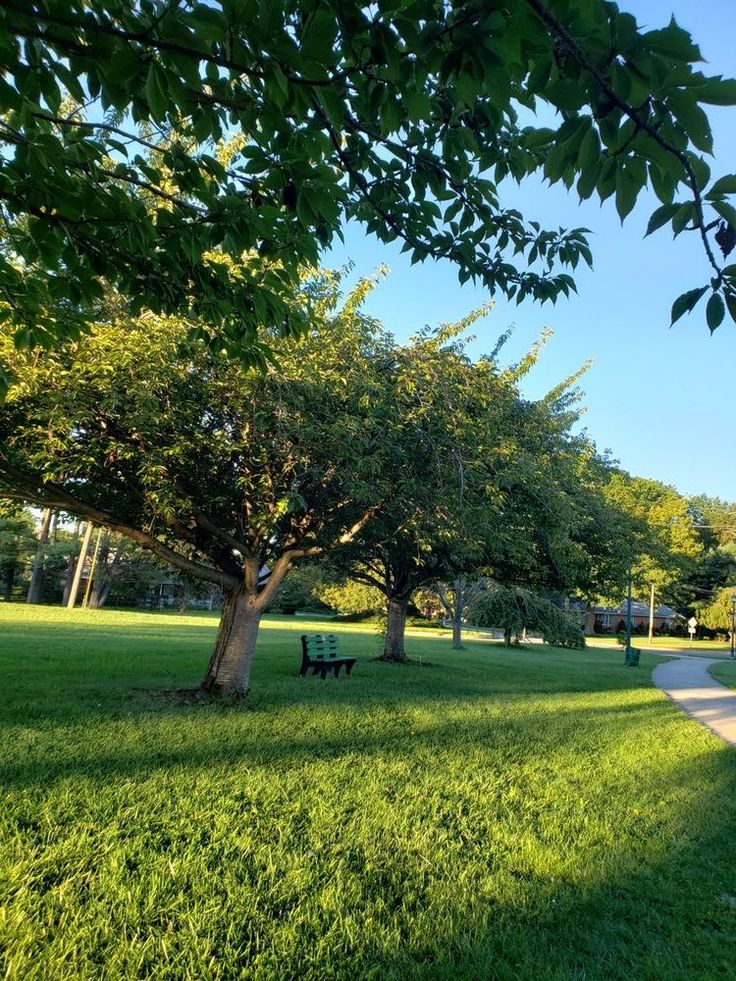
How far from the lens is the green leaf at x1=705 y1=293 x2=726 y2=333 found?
1.80 metres

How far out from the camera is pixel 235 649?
29.9ft

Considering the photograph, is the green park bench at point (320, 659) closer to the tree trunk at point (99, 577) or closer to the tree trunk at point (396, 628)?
the tree trunk at point (396, 628)

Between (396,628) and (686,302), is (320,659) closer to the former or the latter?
(396,628)

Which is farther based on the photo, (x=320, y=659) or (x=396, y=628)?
(x=396, y=628)

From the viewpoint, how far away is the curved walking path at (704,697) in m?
10.0

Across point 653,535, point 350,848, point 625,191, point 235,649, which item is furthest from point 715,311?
point 653,535

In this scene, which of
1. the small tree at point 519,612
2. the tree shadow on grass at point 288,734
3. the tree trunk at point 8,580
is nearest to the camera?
the tree shadow on grass at point 288,734

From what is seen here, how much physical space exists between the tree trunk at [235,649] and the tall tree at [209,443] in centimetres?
2

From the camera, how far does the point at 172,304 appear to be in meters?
4.03

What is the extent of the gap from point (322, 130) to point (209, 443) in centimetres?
513

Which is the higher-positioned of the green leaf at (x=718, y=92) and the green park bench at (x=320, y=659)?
the green leaf at (x=718, y=92)

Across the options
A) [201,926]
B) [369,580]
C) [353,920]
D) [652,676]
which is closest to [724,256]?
[353,920]

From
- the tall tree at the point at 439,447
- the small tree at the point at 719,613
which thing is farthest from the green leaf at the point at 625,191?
the small tree at the point at 719,613

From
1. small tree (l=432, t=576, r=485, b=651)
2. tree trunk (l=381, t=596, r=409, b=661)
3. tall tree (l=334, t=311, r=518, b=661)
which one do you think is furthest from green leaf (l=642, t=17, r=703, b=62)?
small tree (l=432, t=576, r=485, b=651)
